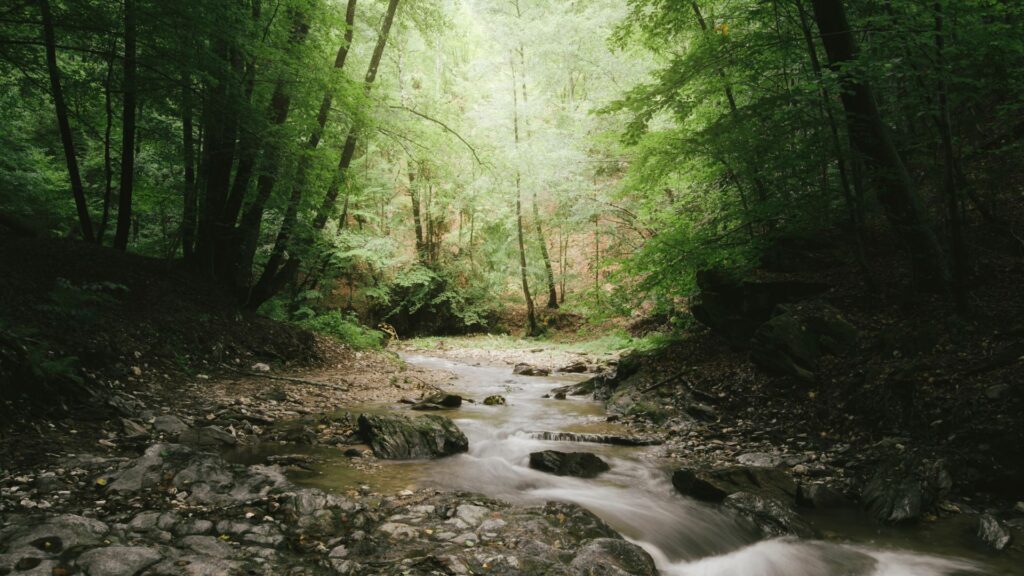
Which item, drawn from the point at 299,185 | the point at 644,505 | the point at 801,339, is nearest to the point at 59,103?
the point at 299,185

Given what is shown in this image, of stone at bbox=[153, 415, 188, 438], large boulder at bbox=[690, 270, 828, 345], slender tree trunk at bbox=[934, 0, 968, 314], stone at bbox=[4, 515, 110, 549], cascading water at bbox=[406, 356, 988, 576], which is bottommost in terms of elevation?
cascading water at bbox=[406, 356, 988, 576]

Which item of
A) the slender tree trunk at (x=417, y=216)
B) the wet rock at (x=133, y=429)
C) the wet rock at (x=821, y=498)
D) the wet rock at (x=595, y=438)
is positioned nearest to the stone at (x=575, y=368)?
the wet rock at (x=595, y=438)

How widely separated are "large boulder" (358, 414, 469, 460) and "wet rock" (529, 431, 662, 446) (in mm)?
1384

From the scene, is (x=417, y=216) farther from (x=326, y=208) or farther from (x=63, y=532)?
(x=63, y=532)

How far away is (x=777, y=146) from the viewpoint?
7.03 m

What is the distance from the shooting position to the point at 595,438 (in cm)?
743

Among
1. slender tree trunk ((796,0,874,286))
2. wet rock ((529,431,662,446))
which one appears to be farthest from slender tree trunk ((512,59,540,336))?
slender tree trunk ((796,0,874,286))

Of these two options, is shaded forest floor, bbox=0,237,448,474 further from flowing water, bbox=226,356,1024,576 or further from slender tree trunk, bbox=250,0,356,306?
flowing water, bbox=226,356,1024,576

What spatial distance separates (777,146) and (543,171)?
12.1 m

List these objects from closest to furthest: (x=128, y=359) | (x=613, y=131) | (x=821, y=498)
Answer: (x=821, y=498)
(x=128, y=359)
(x=613, y=131)

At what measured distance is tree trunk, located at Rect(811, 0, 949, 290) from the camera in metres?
6.41

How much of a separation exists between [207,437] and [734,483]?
5753 mm

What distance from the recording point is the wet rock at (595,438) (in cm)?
716

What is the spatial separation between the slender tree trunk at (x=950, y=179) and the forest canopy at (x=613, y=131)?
0.09 ft
